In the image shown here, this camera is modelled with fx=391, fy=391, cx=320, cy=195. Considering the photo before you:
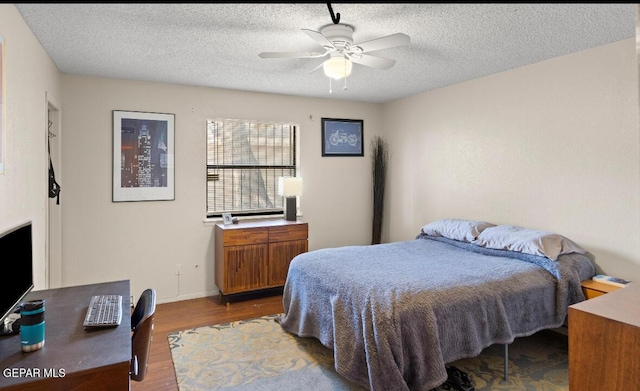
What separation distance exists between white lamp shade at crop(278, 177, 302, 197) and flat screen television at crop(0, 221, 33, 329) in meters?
2.72

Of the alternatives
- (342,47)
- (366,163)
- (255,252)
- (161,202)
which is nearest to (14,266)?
(342,47)

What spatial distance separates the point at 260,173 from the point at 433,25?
9.34ft

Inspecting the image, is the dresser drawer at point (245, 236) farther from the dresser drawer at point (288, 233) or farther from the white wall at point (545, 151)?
the white wall at point (545, 151)

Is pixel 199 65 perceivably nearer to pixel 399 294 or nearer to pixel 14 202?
pixel 14 202

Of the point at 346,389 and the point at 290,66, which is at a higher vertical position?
the point at 290,66

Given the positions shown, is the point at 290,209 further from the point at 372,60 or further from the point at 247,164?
the point at 372,60

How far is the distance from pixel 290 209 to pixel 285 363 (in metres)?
2.09

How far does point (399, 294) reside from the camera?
2445 mm

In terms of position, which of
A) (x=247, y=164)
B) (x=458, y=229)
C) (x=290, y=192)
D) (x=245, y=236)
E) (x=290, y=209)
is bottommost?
(x=245, y=236)

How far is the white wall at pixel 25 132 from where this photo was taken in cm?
217

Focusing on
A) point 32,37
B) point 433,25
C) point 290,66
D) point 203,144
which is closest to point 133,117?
point 203,144

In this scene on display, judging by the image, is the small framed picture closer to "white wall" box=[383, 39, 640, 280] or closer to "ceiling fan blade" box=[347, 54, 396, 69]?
"white wall" box=[383, 39, 640, 280]

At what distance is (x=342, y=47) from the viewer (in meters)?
2.75
